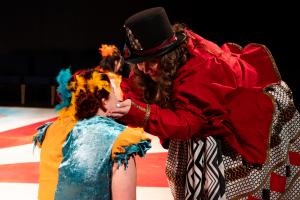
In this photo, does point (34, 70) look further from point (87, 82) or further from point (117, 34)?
point (87, 82)

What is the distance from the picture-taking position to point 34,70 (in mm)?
8609

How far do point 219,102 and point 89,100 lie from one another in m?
0.55

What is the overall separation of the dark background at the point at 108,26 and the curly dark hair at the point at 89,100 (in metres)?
6.08

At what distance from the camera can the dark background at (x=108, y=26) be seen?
24.6 feet

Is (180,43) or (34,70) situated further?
(34,70)

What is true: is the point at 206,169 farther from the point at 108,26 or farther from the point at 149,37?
the point at 108,26

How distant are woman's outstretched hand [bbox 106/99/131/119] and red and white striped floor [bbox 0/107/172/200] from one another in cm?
176

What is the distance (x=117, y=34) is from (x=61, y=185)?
7.48 meters

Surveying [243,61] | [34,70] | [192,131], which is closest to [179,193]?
[192,131]

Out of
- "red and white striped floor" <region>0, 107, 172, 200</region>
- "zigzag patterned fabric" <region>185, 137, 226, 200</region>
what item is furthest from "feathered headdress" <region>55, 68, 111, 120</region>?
"red and white striped floor" <region>0, 107, 172, 200</region>

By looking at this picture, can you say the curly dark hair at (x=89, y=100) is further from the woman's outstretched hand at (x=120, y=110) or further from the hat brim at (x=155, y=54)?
the hat brim at (x=155, y=54)

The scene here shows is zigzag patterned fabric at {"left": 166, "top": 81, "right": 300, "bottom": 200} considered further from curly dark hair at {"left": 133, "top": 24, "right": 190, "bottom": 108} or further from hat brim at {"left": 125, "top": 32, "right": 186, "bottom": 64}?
hat brim at {"left": 125, "top": 32, "right": 186, "bottom": 64}

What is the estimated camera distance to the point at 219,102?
1840mm

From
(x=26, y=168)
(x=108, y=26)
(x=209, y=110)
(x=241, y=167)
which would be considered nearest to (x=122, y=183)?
(x=209, y=110)
